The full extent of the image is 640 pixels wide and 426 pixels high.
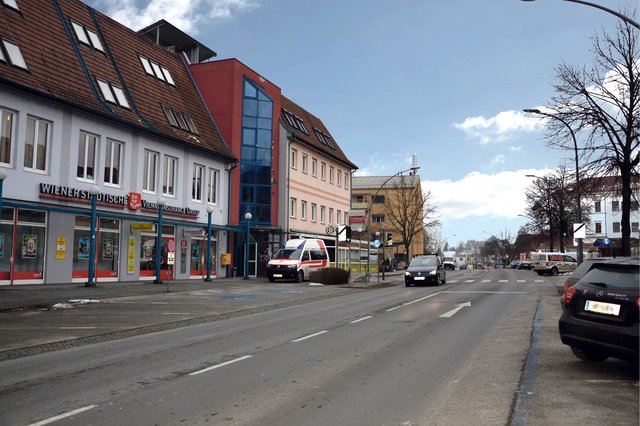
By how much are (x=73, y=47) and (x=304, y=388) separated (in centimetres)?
2300

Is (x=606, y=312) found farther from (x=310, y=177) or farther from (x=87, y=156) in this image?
(x=310, y=177)

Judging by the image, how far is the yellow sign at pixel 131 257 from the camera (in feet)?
81.6

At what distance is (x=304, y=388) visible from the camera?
646 cm

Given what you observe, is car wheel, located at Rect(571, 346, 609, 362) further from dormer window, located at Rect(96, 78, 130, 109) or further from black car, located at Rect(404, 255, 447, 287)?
dormer window, located at Rect(96, 78, 130, 109)

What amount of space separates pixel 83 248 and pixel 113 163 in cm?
422

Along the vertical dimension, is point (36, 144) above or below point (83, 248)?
above

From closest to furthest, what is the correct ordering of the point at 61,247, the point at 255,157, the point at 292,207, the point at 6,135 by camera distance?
the point at 6,135 → the point at 61,247 → the point at 255,157 → the point at 292,207

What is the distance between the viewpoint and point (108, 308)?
15.7 m

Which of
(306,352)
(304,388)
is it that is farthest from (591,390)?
(306,352)

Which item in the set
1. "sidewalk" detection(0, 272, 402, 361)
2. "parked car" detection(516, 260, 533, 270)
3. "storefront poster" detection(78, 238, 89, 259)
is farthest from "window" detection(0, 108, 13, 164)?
"parked car" detection(516, 260, 533, 270)

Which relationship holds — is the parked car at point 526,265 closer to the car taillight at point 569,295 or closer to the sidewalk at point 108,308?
the sidewalk at point 108,308

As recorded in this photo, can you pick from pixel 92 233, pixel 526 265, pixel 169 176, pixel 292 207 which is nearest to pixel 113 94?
pixel 169 176

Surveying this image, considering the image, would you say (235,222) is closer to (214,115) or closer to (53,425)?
(214,115)

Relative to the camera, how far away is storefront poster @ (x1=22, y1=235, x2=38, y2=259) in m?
19.9
